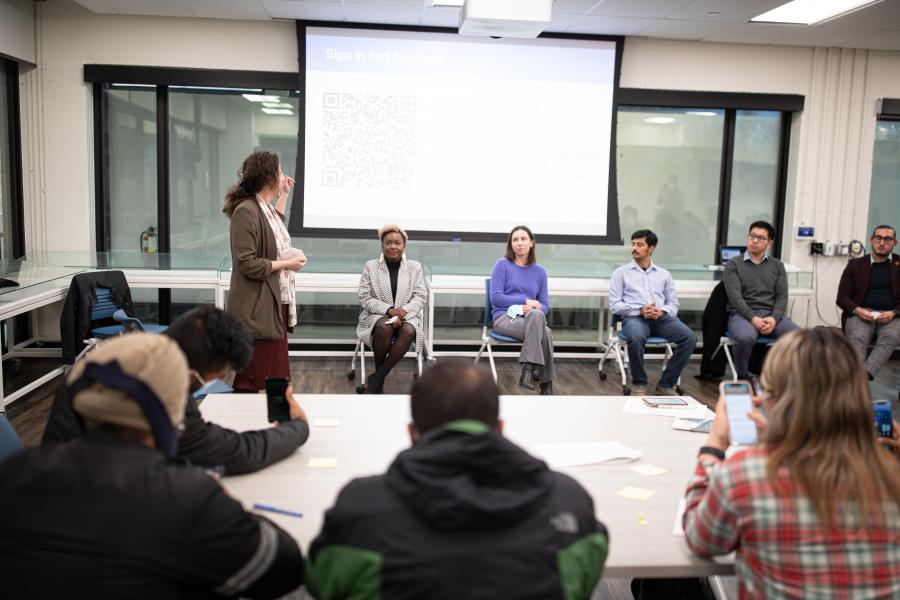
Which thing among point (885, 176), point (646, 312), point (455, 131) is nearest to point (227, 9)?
point (455, 131)


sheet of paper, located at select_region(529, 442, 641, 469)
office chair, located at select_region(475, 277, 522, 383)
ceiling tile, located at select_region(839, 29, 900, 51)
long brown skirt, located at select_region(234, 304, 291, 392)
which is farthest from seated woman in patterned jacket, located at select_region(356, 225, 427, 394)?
ceiling tile, located at select_region(839, 29, 900, 51)

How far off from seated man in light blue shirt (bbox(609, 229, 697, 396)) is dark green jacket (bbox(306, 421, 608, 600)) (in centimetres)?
441

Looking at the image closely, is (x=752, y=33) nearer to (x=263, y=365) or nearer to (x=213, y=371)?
(x=263, y=365)

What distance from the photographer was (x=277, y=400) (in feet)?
7.47

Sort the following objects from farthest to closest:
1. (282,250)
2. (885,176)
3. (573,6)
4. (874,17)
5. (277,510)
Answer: (885,176)
(874,17)
(573,6)
(282,250)
(277,510)

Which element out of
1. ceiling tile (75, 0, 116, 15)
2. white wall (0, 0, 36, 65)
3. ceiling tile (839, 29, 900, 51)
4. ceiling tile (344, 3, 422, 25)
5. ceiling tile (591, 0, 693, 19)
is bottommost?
white wall (0, 0, 36, 65)

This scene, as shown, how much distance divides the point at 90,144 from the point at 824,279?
6718 mm

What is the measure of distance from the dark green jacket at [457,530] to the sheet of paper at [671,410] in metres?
1.56

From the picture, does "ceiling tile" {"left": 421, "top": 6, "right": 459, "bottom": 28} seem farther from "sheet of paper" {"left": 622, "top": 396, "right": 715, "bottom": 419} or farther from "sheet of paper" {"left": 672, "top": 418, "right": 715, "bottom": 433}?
"sheet of paper" {"left": 672, "top": 418, "right": 715, "bottom": 433}

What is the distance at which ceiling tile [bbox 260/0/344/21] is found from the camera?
18.6 feet

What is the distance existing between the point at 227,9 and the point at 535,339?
3.52 meters

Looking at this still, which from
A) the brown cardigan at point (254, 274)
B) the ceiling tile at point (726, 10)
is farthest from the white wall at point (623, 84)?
the brown cardigan at point (254, 274)

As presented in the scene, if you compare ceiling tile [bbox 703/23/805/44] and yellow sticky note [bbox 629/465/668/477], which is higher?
ceiling tile [bbox 703/23/805/44]

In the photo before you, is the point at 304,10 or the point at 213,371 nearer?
the point at 213,371
